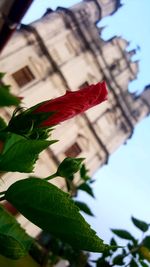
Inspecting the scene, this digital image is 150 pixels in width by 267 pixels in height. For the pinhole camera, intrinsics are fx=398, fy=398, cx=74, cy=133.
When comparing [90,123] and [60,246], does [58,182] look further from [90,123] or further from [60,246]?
[60,246]

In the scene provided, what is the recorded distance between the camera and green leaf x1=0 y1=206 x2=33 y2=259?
69 centimetres

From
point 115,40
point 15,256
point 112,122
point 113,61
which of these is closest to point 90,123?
point 112,122

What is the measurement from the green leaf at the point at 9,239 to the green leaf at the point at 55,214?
0.05 m

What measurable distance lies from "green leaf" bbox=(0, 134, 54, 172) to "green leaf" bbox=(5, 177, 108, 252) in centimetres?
5

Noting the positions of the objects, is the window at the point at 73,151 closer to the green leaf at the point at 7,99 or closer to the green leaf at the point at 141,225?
the green leaf at the point at 141,225

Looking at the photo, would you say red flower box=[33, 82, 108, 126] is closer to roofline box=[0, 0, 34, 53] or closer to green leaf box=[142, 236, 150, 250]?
green leaf box=[142, 236, 150, 250]

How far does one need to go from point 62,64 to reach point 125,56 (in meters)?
5.90

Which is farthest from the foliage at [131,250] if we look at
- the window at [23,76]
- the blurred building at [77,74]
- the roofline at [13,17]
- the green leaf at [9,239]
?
the window at [23,76]

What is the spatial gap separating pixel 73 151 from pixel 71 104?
46.4 feet

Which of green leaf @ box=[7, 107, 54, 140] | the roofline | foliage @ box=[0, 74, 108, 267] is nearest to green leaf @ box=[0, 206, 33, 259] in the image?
foliage @ box=[0, 74, 108, 267]

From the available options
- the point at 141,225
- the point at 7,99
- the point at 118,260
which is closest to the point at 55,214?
the point at 7,99

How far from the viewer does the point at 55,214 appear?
679 millimetres

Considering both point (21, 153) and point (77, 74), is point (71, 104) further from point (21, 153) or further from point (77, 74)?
point (77, 74)

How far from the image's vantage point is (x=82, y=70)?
16.0 meters
